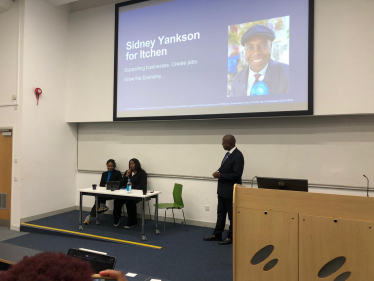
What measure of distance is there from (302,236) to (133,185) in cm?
371

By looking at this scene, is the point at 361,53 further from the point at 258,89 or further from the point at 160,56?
the point at 160,56

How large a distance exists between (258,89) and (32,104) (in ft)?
13.6

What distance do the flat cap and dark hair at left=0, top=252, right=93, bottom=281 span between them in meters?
4.16

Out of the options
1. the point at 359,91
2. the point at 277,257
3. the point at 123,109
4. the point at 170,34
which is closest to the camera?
the point at 277,257

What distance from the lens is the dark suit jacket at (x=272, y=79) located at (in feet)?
12.9

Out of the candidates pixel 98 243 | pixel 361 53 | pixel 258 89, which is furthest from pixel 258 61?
pixel 98 243

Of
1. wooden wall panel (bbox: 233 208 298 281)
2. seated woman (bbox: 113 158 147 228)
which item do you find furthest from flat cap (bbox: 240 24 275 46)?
wooden wall panel (bbox: 233 208 298 281)

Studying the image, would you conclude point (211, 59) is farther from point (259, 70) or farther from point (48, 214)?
point (48, 214)

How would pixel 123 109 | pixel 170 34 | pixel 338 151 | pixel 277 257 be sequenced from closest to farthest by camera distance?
pixel 277 257 < pixel 338 151 < pixel 170 34 < pixel 123 109

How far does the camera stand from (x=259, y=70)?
4.11m

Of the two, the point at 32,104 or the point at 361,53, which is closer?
the point at 361,53

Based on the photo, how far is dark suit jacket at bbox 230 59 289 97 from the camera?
12.9ft

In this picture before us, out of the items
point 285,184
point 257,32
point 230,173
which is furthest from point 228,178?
point 257,32

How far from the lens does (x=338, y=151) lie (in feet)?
12.8
